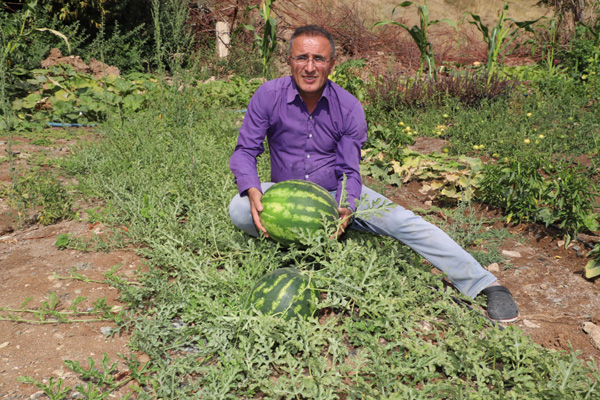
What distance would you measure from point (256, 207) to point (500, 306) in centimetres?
165

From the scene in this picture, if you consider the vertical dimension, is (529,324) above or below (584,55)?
below

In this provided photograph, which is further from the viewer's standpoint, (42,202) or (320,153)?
(42,202)

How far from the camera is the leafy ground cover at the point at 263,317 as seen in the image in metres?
2.16

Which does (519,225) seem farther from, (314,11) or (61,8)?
(314,11)

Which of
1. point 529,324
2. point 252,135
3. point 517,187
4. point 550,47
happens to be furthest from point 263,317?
point 550,47

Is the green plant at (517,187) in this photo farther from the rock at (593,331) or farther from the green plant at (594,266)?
the rock at (593,331)

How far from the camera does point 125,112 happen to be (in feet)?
20.9

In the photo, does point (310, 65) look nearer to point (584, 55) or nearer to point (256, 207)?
point (256, 207)

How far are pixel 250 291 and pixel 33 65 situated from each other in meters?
6.40

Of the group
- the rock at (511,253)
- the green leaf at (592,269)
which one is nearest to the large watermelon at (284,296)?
the rock at (511,253)

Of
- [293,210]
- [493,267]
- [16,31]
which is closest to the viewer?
[293,210]

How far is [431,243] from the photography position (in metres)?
2.99

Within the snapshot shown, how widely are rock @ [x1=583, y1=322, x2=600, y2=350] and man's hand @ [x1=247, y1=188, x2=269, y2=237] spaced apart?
2022mm

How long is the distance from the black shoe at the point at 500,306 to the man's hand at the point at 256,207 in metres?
1.49
